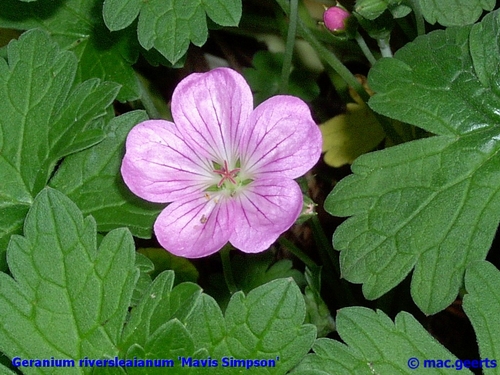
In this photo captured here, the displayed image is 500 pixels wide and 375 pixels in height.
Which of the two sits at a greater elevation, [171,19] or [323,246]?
[171,19]

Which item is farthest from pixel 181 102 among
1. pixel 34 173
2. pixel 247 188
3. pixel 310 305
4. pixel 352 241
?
pixel 310 305

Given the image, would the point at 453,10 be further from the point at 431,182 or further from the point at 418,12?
the point at 431,182

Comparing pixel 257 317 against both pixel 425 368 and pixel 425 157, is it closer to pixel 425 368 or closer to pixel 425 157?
pixel 425 368

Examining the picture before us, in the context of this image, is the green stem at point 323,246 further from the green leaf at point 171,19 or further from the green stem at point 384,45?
the green leaf at point 171,19

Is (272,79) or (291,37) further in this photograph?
(272,79)

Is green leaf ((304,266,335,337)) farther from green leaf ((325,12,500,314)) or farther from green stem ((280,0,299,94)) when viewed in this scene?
green stem ((280,0,299,94))

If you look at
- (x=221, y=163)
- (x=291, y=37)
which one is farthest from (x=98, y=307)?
(x=291, y=37)
